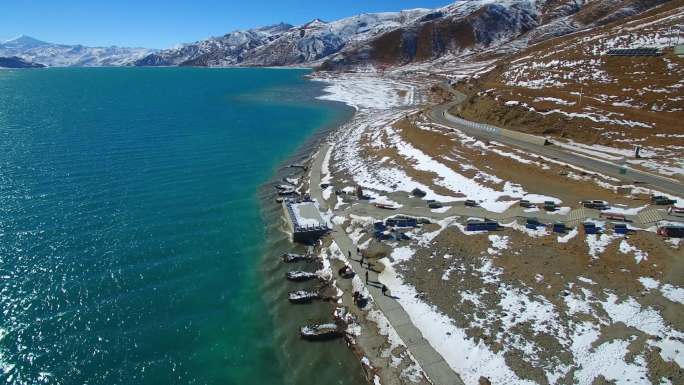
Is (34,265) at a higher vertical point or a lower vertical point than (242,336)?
higher

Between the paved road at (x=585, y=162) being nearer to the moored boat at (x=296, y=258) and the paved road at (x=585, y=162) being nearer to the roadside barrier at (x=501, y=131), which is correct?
the roadside barrier at (x=501, y=131)

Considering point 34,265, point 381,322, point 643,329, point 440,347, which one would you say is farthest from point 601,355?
point 34,265

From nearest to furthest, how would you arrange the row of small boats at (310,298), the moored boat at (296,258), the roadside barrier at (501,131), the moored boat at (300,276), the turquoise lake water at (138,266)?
the turquoise lake water at (138,266) < the row of small boats at (310,298) < the moored boat at (300,276) < the moored boat at (296,258) < the roadside barrier at (501,131)

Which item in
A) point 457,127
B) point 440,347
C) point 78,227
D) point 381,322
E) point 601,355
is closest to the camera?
point 601,355

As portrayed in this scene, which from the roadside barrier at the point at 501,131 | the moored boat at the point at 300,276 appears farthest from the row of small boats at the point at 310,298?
the roadside barrier at the point at 501,131

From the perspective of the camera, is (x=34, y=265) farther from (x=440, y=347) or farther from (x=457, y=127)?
(x=457, y=127)

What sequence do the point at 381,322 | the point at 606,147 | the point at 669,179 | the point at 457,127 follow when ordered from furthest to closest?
the point at 457,127 → the point at 606,147 → the point at 669,179 → the point at 381,322
